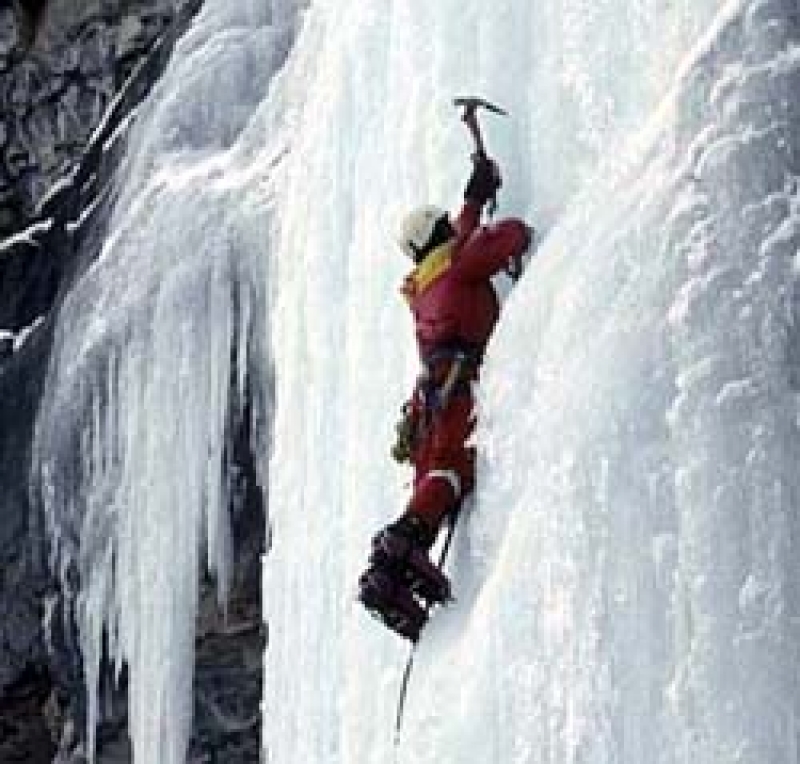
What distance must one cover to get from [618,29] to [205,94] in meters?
3.21

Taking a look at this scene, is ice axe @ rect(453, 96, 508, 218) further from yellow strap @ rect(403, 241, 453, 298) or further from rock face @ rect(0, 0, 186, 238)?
rock face @ rect(0, 0, 186, 238)

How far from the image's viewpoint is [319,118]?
613cm

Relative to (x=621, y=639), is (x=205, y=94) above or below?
above

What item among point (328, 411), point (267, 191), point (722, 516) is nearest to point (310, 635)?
point (328, 411)

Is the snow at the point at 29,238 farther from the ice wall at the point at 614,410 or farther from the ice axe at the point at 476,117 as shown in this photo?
the ice axe at the point at 476,117

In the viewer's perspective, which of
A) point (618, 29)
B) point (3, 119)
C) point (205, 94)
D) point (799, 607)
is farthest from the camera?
point (3, 119)

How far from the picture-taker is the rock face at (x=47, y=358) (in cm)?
732

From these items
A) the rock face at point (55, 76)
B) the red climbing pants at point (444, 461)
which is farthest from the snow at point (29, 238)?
the red climbing pants at point (444, 461)

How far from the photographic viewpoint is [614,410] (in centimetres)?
383

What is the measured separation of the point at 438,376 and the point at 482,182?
377 mm

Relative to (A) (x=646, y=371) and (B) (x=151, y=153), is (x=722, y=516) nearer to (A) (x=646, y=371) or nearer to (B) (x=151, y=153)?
(A) (x=646, y=371)

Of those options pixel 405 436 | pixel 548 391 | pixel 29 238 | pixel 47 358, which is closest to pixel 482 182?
pixel 405 436

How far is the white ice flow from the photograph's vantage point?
3.60m

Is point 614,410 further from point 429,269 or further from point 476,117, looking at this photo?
point 476,117
